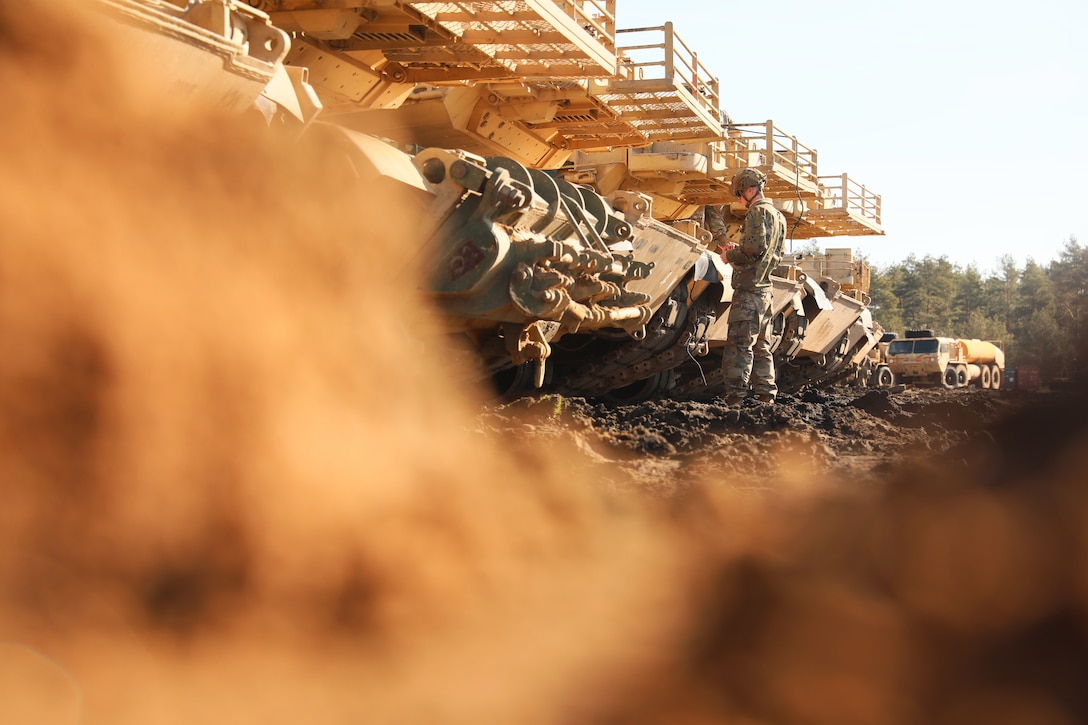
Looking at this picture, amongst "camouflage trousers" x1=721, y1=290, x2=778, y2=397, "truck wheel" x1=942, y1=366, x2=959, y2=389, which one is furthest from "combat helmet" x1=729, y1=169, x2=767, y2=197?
"truck wheel" x1=942, y1=366, x2=959, y2=389

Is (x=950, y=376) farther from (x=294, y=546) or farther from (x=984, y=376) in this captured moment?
(x=294, y=546)

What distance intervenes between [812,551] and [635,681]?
35.9 inches

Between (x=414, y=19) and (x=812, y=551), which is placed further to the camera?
(x=414, y=19)

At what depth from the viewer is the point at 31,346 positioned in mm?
2914

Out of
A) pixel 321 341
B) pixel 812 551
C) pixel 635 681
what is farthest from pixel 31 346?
pixel 812 551

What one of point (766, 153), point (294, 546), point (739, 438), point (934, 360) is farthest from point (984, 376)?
point (294, 546)

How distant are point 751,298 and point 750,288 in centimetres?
8

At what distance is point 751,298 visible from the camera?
923 cm

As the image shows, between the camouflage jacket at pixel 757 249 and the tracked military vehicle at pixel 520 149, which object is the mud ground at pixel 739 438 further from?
the camouflage jacket at pixel 757 249

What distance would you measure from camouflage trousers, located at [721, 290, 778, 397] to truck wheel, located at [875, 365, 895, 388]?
19913 millimetres

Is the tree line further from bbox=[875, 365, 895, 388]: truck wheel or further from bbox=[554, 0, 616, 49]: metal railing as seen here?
bbox=[554, 0, 616, 49]: metal railing

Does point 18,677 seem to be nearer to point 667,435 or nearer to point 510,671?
point 510,671

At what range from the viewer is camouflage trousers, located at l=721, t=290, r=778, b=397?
914 cm

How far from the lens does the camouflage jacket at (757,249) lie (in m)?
9.08
